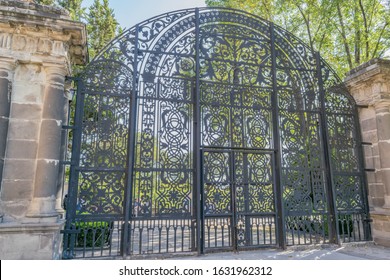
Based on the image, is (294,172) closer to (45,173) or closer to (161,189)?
(161,189)

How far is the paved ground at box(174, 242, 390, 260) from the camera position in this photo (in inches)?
181

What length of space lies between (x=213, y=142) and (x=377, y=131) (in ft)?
11.6

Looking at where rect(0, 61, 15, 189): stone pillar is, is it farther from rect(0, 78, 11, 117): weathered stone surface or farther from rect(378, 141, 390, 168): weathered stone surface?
rect(378, 141, 390, 168): weathered stone surface

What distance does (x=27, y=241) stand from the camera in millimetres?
3688

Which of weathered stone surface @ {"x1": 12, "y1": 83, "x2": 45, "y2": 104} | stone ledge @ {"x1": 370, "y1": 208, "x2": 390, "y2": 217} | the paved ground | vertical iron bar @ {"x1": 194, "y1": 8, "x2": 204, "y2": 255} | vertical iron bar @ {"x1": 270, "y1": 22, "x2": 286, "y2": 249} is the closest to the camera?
weathered stone surface @ {"x1": 12, "y1": 83, "x2": 45, "y2": 104}

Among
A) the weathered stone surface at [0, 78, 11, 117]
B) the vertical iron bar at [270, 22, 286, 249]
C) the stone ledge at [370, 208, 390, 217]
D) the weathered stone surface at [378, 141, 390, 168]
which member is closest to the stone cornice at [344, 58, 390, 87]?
the weathered stone surface at [378, 141, 390, 168]

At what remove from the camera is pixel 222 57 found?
5641 millimetres

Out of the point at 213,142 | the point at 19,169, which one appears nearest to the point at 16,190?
the point at 19,169

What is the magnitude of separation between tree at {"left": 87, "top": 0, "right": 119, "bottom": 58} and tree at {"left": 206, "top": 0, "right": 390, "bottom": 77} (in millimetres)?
4787

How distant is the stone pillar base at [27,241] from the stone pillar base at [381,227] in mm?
5788

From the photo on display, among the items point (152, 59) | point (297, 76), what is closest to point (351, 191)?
Result: point (297, 76)

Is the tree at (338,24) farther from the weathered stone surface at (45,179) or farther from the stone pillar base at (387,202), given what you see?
the weathered stone surface at (45,179)

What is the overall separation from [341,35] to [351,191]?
6.60 meters

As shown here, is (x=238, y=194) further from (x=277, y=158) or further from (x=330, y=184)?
(x=330, y=184)
